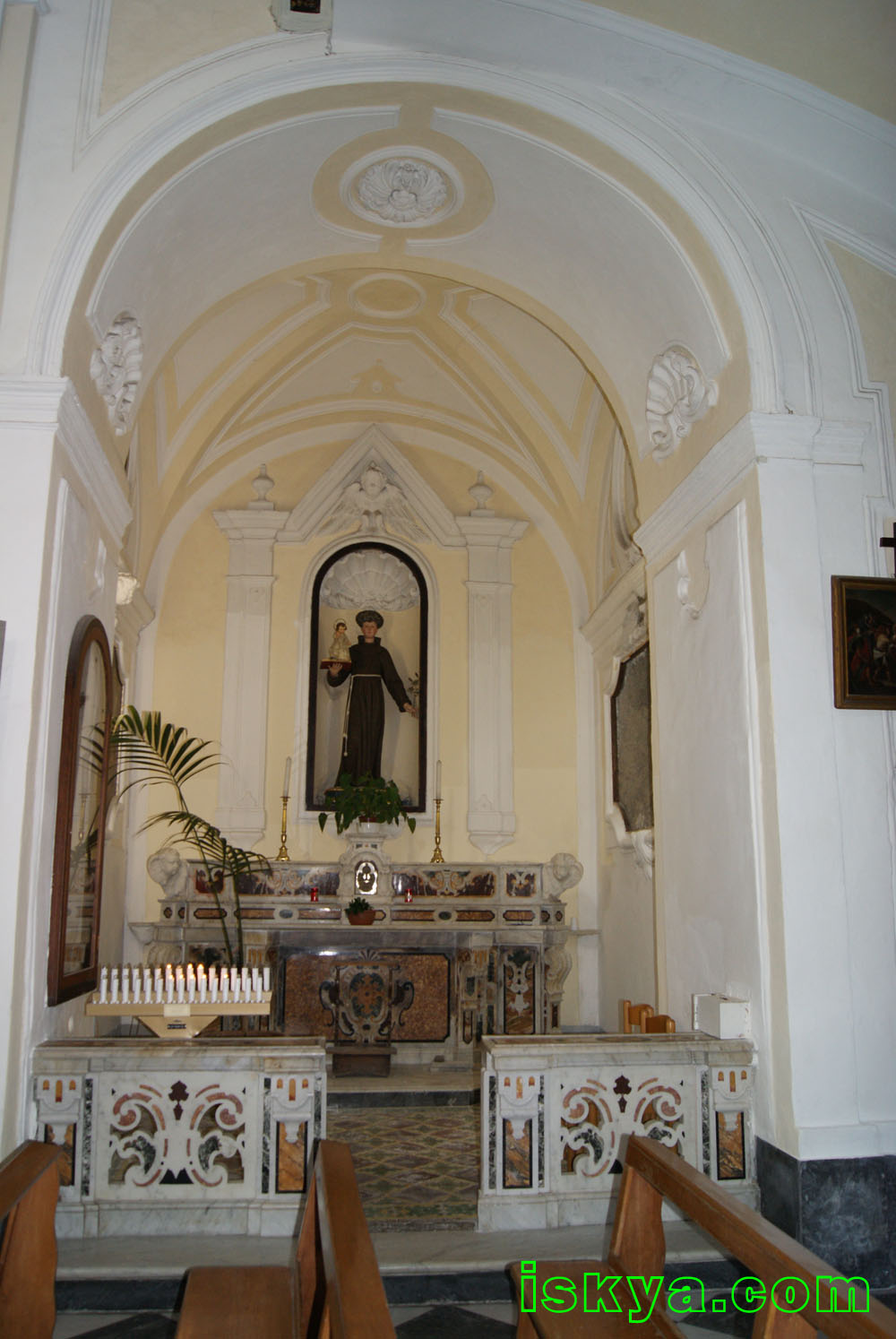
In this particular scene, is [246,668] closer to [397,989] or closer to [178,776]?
[178,776]

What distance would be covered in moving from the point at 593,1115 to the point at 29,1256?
256 cm

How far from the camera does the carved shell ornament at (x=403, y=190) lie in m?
6.47

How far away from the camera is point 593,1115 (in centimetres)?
486

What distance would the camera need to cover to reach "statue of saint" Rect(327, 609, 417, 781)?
970 cm

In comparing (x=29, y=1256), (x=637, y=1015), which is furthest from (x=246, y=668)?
(x=29, y=1256)

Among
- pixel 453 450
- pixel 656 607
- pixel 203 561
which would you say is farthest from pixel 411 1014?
pixel 453 450

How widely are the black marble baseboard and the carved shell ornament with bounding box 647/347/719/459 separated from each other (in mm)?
3834

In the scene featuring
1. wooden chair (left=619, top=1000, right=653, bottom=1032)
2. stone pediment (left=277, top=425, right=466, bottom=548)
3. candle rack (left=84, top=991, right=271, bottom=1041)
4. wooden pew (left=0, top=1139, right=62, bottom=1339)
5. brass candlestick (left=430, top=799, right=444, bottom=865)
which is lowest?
wooden pew (left=0, top=1139, right=62, bottom=1339)

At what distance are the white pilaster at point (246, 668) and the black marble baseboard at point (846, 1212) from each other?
5838mm

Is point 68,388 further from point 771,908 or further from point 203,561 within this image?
point 203,561

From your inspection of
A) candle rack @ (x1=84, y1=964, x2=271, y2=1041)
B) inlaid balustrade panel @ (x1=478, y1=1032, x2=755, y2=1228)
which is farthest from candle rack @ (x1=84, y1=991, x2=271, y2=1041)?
inlaid balustrade panel @ (x1=478, y1=1032, x2=755, y2=1228)

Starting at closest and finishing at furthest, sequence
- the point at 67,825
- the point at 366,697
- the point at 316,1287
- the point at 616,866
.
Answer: the point at 316,1287, the point at 67,825, the point at 616,866, the point at 366,697

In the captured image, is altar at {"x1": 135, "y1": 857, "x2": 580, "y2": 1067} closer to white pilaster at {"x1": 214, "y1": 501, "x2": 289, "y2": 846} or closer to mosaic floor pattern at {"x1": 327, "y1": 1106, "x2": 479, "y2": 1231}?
white pilaster at {"x1": 214, "y1": 501, "x2": 289, "y2": 846}

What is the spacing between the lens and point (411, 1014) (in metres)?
8.34
